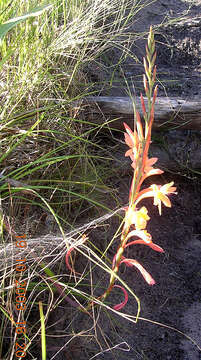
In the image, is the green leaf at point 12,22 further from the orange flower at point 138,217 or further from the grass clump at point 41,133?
the orange flower at point 138,217

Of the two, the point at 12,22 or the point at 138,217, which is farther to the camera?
the point at 12,22

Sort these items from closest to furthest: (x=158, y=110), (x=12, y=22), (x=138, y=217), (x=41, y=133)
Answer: (x=138, y=217)
(x=12, y=22)
(x=41, y=133)
(x=158, y=110)

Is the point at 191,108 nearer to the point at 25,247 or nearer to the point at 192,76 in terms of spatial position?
the point at 192,76

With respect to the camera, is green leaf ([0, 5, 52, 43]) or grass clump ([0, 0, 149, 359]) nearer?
green leaf ([0, 5, 52, 43])

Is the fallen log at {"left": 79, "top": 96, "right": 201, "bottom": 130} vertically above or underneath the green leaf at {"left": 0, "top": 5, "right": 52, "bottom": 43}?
underneath

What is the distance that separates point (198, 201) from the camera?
1822mm

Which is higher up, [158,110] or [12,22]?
[12,22]

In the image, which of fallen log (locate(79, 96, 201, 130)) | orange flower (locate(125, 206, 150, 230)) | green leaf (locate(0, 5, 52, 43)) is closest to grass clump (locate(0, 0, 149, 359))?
fallen log (locate(79, 96, 201, 130))

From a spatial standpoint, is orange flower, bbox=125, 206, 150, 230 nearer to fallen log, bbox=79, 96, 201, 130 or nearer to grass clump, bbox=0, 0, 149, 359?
grass clump, bbox=0, 0, 149, 359

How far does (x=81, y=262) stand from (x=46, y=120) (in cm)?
55

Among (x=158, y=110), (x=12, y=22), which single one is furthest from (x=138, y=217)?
(x=158, y=110)

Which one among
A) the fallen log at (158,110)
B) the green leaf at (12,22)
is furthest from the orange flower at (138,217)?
the fallen log at (158,110)

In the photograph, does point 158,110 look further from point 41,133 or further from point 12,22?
point 12,22

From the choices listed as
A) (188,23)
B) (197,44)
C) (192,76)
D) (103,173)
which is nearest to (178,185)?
(103,173)
